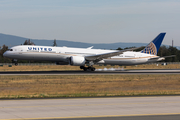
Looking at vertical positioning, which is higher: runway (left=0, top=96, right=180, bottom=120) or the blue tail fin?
the blue tail fin

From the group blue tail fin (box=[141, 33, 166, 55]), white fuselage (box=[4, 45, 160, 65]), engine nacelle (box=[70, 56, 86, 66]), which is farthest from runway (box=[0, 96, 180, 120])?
blue tail fin (box=[141, 33, 166, 55])

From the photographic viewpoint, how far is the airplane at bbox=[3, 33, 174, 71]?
170ft

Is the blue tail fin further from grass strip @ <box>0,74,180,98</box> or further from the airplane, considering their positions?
grass strip @ <box>0,74,180,98</box>

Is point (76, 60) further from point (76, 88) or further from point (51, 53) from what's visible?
point (76, 88)

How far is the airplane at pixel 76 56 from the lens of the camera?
5178cm

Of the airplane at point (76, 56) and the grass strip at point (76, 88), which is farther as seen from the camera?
the airplane at point (76, 56)

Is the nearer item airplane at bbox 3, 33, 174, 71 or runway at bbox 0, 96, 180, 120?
runway at bbox 0, 96, 180, 120

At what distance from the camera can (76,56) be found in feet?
176

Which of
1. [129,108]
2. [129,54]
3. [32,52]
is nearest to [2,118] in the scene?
[129,108]

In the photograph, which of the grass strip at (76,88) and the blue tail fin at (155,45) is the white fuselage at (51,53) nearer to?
the blue tail fin at (155,45)

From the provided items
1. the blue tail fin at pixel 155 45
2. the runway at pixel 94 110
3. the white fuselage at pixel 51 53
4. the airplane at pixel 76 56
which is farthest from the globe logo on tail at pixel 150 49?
the runway at pixel 94 110

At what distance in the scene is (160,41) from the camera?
65688 mm

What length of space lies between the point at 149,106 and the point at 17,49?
4022cm

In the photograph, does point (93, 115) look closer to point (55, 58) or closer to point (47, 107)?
point (47, 107)
